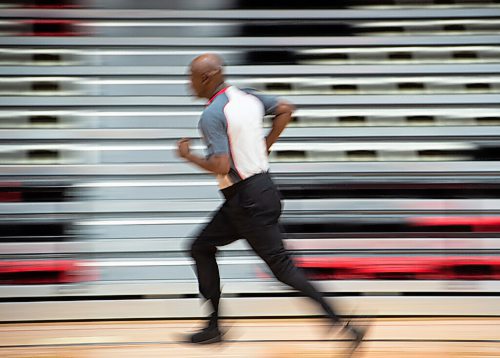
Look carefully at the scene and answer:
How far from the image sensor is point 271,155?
4.31m

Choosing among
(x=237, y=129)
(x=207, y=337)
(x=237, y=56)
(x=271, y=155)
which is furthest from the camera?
(x=237, y=56)

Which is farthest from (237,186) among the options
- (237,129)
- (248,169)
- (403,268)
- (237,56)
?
(237,56)

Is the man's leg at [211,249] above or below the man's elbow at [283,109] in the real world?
below

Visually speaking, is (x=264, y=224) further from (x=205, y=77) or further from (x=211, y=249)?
(x=205, y=77)

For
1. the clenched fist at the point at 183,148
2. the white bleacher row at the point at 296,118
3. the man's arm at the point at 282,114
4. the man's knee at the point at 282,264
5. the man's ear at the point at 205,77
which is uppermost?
the man's ear at the point at 205,77

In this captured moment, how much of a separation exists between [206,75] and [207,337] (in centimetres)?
94

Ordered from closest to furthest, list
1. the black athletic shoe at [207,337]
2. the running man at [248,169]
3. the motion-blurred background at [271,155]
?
the running man at [248,169], the black athletic shoe at [207,337], the motion-blurred background at [271,155]

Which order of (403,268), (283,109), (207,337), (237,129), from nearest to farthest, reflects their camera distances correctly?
(237,129), (283,109), (207,337), (403,268)

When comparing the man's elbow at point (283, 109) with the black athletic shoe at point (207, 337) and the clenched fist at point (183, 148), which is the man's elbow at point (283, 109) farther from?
the black athletic shoe at point (207, 337)

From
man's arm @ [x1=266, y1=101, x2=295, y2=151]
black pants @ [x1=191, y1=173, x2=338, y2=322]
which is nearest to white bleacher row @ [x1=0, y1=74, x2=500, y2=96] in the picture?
man's arm @ [x1=266, y1=101, x2=295, y2=151]

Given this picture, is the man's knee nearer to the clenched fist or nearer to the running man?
the running man

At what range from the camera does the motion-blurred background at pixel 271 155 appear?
3.99m

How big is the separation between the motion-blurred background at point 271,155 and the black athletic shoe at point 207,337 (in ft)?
Result: 2.51

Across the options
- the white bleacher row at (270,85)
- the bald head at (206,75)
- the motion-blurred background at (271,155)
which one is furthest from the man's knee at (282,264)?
the white bleacher row at (270,85)
